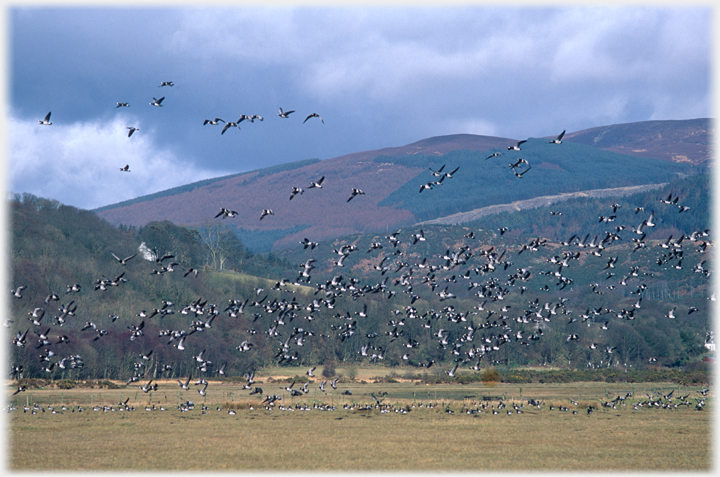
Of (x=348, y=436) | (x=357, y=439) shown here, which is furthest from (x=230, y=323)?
(x=357, y=439)

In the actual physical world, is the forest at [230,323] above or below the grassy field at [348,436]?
above

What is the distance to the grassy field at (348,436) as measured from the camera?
34094 mm

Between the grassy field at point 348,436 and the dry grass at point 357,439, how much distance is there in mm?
66

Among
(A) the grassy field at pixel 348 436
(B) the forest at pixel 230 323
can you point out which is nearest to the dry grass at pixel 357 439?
(A) the grassy field at pixel 348 436

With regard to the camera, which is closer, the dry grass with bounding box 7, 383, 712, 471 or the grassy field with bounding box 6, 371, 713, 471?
the dry grass with bounding box 7, 383, 712, 471

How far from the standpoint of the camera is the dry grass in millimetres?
33938

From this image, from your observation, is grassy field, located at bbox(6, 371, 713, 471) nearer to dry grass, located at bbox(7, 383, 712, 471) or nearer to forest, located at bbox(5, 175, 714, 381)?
dry grass, located at bbox(7, 383, 712, 471)

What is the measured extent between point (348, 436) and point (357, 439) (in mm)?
1447

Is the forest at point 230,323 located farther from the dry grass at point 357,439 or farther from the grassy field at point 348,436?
the dry grass at point 357,439

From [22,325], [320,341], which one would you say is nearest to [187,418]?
[22,325]

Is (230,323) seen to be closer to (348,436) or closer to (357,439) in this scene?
(348,436)

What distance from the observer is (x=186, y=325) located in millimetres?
109500

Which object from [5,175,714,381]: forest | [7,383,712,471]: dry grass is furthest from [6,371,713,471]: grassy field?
[5,175,714,381]: forest

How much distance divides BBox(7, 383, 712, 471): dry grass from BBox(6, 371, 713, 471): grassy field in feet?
0.22
